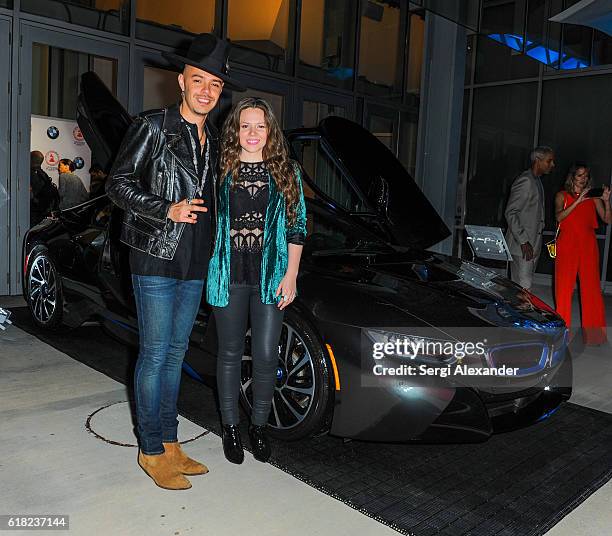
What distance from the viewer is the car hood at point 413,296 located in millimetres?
2906

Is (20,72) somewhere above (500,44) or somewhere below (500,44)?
below

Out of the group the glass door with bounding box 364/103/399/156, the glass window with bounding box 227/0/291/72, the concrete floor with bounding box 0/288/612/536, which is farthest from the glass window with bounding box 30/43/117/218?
the glass door with bounding box 364/103/399/156

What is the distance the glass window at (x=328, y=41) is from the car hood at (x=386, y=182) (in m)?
6.22

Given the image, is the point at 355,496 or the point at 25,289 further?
the point at 25,289

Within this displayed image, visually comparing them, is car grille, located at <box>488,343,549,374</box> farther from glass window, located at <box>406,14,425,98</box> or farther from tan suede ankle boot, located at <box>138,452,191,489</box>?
glass window, located at <box>406,14,425,98</box>

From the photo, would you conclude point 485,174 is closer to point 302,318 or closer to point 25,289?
point 25,289

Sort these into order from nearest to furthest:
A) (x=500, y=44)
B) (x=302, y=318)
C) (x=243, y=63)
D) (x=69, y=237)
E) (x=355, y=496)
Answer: (x=355, y=496), (x=302, y=318), (x=69, y=237), (x=243, y=63), (x=500, y=44)

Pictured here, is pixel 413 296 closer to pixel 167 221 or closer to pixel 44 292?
pixel 167 221

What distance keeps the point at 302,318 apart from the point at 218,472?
0.80 metres

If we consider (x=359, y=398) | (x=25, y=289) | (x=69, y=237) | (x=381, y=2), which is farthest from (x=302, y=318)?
(x=381, y=2)

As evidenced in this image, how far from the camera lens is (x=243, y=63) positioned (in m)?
9.15

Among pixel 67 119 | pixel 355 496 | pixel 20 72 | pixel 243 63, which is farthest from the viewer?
pixel 243 63

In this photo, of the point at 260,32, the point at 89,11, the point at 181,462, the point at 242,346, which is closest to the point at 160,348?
the point at 242,346

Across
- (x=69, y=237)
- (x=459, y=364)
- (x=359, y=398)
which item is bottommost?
(x=359, y=398)
